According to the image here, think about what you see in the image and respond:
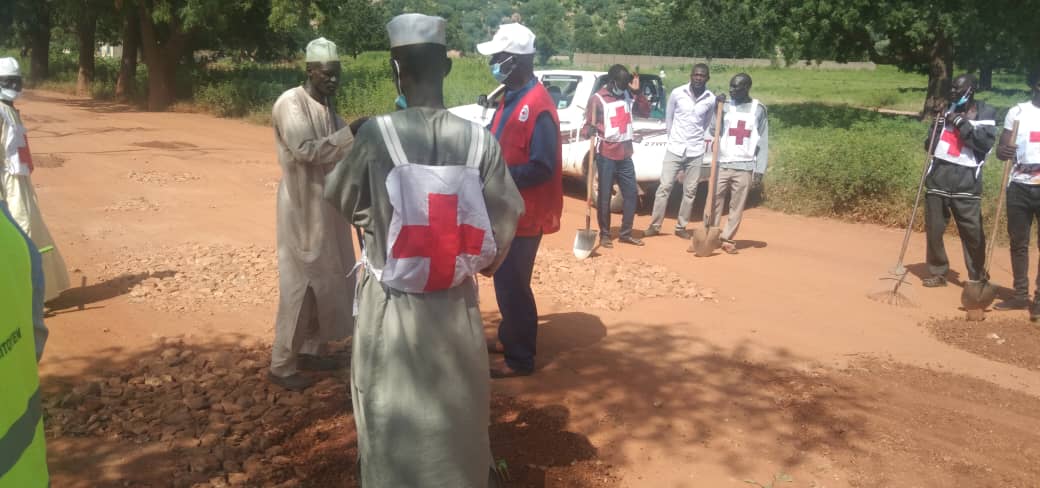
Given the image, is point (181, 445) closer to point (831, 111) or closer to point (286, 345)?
point (286, 345)

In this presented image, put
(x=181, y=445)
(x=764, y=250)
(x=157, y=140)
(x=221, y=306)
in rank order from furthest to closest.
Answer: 1. (x=157, y=140)
2. (x=764, y=250)
3. (x=221, y=306)
4. (x=181, y=445)

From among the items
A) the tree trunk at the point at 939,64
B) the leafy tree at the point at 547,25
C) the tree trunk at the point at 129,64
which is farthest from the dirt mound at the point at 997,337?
the leafy tree at the point at 547,25

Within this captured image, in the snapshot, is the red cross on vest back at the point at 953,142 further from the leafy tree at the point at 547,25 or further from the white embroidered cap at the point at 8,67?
the leafy tree at the point at 547,25

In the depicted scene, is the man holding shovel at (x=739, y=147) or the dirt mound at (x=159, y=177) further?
the dirt mound at (x=159, y=177)

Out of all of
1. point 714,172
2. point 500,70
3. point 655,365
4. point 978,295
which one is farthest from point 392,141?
point 714,172

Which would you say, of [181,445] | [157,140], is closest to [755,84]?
[157,140]

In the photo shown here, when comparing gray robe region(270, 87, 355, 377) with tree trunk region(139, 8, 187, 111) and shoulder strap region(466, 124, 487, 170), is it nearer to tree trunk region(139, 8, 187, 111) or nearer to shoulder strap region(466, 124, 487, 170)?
shoulder strap region(466, 124, 487, 170)

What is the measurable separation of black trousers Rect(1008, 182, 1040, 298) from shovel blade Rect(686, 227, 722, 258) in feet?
8.42

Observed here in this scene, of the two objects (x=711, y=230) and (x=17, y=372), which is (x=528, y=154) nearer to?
(x=17, y=372)

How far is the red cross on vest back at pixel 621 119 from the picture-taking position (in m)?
8.92

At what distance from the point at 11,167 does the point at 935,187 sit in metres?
7.44

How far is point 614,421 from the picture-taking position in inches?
185

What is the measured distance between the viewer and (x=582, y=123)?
11680 mm

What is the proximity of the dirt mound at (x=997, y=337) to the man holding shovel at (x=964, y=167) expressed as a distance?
0.43m
